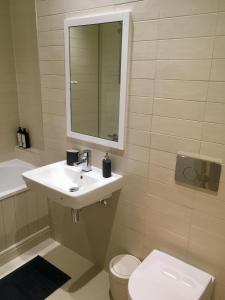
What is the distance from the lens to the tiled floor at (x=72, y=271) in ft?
6.11

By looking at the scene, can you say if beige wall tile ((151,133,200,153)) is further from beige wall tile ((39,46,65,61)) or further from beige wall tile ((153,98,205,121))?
beige wall tile ((39,46,65,61))

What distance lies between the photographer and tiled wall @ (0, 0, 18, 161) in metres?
2.33

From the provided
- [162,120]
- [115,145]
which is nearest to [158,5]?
[162,120]

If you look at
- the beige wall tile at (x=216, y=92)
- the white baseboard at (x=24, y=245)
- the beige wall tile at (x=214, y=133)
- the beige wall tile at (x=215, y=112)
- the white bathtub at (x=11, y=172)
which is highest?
the beige wall tile at (x=216, y=92)

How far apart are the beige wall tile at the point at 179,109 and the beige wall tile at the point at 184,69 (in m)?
0.13

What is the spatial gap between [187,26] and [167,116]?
1.53 ft

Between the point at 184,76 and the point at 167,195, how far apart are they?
2.33 feet

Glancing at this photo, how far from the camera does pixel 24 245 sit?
88.4 inches

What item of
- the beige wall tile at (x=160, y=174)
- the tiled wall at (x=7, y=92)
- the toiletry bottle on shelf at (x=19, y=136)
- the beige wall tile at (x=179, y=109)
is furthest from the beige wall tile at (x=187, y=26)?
the toiletry bottle on shelf at (x=19, y=136)

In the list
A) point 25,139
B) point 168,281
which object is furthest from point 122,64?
point 25,139

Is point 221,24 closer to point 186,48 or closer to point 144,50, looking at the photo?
point 186,48

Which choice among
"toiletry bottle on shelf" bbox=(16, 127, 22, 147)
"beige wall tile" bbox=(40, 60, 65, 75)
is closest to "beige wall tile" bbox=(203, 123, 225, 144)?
"beige wall tile" bbox=(40, 60, 65, 75)

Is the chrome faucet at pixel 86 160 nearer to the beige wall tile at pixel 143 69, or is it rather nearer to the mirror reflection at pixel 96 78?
the mirror reflection at pixel 96 78

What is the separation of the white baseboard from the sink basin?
2.65 feet
